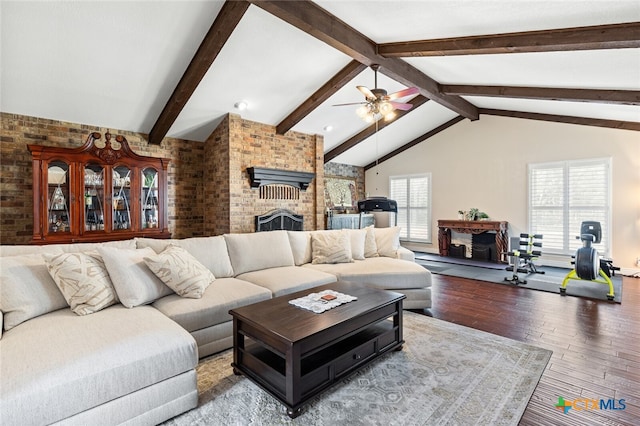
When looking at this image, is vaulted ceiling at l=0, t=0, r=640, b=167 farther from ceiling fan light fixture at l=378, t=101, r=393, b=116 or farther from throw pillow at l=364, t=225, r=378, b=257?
throw pillow at l=364, t=225, r=378, b=257

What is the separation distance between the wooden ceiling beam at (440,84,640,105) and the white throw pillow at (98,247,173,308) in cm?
539

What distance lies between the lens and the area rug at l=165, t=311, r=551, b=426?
184 centimetres

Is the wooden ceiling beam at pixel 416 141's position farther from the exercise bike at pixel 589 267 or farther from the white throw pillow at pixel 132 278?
the white throw pillow at pixel 132 278

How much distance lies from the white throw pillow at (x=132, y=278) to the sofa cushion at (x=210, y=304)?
0.37 feet

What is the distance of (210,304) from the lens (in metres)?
2.55

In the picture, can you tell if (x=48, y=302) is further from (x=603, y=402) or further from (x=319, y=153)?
(x=319, y=153)

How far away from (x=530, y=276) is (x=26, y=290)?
6.59 metres

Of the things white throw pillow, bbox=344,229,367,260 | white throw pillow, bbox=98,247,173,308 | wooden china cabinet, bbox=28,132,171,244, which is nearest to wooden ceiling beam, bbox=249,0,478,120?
white throw pillow, bbox=344,229,367,260

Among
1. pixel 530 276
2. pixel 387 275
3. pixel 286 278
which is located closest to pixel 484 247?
pixel 530 276

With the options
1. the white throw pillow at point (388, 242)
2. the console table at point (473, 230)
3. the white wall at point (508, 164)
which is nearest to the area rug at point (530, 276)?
the console table at point (473, 230)

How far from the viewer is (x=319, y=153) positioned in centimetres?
696

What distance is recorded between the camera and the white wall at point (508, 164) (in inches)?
217

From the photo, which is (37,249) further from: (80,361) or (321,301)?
(321,301)

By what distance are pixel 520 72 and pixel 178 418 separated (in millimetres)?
5246
